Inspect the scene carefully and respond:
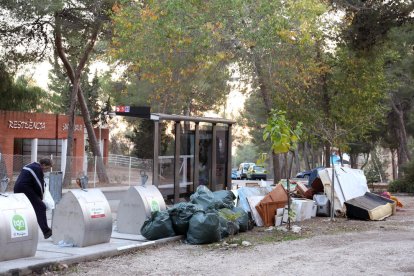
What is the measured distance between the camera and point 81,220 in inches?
438

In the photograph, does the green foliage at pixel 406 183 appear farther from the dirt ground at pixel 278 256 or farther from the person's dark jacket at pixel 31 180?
the person's dark jacket at pixel 31 180

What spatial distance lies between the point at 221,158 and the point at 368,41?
6928 mm

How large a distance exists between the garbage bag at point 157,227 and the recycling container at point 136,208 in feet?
1.52

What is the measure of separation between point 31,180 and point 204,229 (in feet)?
10.6

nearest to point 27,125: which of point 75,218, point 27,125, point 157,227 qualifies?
point 27,125

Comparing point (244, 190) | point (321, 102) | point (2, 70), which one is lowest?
point (244, 190)

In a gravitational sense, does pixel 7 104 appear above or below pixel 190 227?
above

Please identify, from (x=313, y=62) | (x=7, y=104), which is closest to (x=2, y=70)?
(x=7, y=104)

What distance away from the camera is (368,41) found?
2292 cm

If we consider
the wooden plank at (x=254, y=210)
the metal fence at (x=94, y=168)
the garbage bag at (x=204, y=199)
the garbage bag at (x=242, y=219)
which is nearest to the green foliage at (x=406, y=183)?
the metal fence at (x=94, y=168)

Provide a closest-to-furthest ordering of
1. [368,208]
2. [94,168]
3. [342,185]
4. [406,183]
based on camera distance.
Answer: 1. [368,208]
2. [342,185]
3. [94,168]
4. [406,183]

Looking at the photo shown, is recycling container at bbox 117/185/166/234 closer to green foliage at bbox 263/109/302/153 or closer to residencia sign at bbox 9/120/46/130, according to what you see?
green foliage at bbox 263/109/302/153

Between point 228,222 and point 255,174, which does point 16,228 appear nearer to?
point 228,222

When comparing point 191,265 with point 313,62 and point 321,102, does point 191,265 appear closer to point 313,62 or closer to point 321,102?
point 313,62
